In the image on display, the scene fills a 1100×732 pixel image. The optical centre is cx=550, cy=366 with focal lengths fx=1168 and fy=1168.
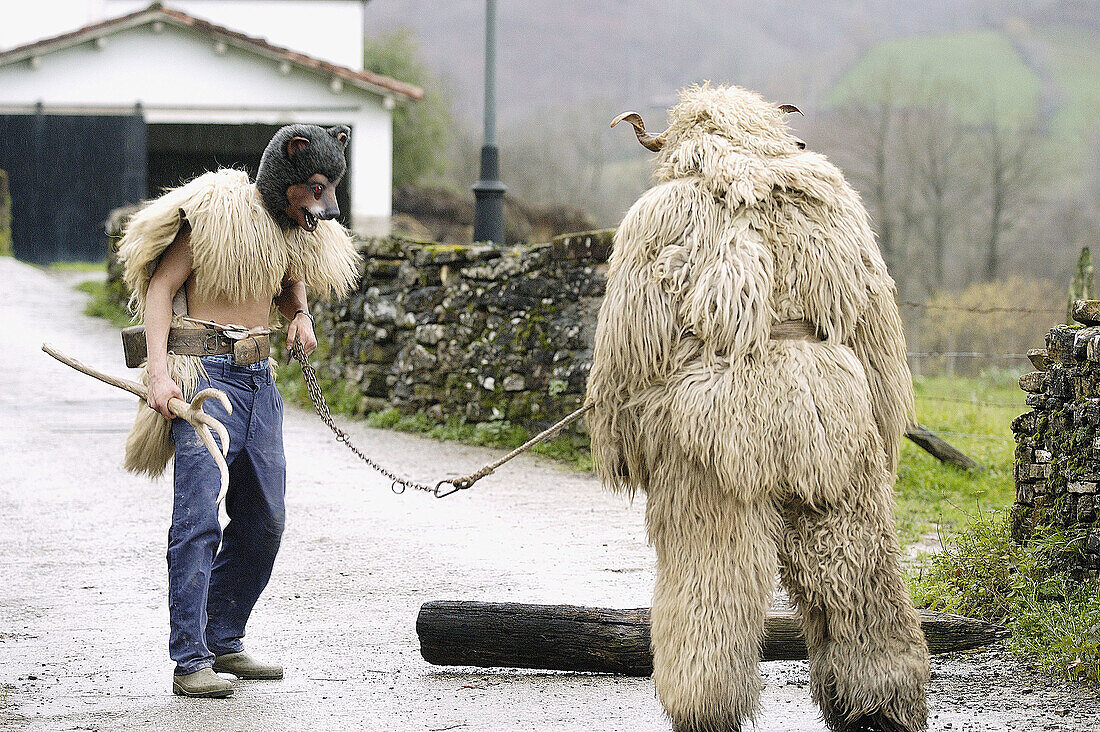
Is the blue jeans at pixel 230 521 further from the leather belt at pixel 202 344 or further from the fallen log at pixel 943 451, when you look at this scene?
the fallen log at pixel 943 451

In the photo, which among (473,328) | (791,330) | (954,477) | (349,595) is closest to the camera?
(791,330)

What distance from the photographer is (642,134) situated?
3668 mm

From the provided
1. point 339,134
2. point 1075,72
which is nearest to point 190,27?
point 339,134

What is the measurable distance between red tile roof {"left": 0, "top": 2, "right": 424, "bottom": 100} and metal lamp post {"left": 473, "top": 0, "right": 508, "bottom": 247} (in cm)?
1128

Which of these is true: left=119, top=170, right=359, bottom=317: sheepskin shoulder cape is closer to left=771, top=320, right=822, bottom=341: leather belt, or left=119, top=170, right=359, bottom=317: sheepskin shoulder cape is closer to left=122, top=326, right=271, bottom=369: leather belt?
left=122, top=326, right=271, bottom=369: leather belt

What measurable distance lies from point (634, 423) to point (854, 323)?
2.33ft

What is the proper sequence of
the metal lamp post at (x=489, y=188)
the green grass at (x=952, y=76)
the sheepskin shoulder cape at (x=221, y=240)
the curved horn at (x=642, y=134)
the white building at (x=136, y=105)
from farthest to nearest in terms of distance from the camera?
the green grass at (x=952, y=76)
the white building at (x=136, y=105)
the metal lamp post at (x=489, y=188)
the sheepskin shoulder cape at (x=221, y=240)
the curved horn at (x=642, y=134)

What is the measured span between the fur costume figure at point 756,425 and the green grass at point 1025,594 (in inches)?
40.8

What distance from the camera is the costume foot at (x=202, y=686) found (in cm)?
402

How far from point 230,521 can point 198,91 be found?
20.9 m

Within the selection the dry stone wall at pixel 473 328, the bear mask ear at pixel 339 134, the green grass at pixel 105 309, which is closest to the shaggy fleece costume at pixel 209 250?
the bear mask ear at pixel 339 134

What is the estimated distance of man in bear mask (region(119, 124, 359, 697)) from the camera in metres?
4.04

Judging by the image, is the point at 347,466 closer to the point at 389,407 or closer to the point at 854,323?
the point at 389,407

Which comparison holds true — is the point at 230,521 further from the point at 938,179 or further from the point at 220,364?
the point at 938,179
